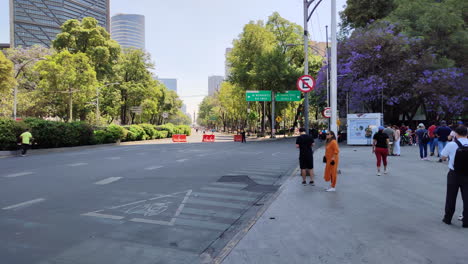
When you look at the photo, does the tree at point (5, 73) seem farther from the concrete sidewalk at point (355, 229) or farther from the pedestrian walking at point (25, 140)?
the concrete sidewalk at point (355, 229)

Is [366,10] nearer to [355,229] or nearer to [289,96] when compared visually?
[289,96]

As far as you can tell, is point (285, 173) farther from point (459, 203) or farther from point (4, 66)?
point (4, 66)

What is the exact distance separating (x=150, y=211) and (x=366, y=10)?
1533 inches

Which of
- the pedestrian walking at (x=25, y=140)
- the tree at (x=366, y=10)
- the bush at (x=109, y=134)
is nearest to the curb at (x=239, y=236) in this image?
the pedestrian walking at (x=25, y=140)

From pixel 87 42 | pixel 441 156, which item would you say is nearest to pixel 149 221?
pixel 441 156

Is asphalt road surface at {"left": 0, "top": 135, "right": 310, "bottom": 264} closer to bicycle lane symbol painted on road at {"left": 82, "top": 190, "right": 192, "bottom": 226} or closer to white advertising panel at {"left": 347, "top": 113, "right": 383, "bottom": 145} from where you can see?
bicycle lane symbol painted on road at {"left": 82, "top": 190, "right": 192, "bottom": 226}

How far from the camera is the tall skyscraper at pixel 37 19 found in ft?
404

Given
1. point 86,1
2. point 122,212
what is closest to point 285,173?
point 122,212

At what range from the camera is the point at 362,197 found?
828 centimetres

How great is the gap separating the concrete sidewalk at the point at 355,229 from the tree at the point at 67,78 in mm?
35204

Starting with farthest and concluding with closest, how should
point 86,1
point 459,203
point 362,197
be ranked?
point 86,1
point 362,197
point 459,203

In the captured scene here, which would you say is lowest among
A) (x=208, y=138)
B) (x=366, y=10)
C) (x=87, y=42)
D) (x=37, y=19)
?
(x=208, y=138)

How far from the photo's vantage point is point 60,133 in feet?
86.9

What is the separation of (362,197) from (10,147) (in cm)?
2221
